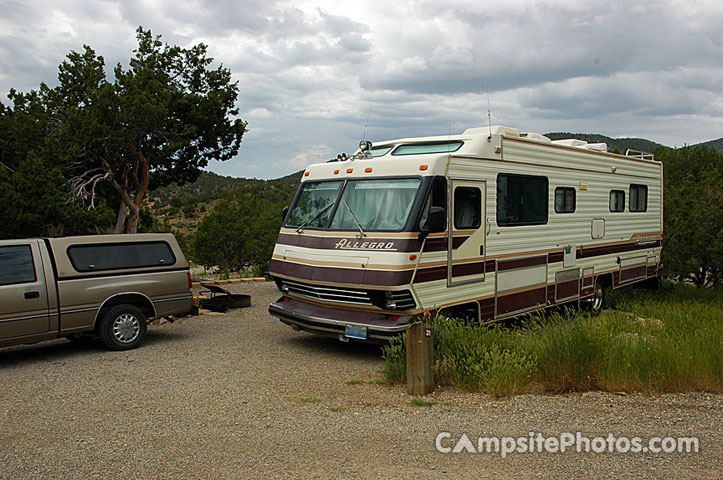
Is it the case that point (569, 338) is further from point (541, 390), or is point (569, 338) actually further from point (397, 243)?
point (397, 243)

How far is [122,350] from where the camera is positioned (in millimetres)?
8617

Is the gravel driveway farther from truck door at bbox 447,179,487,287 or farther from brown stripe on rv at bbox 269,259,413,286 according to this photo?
truck door at bbox 447,179,487,287

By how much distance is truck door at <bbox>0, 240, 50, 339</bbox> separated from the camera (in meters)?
7.56

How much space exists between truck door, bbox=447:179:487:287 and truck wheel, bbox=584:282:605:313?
3993mm

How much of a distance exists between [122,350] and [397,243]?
4.23 metres

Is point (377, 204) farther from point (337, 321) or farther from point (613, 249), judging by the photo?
point (613, 249)

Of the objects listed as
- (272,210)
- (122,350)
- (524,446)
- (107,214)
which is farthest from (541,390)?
(272,210)

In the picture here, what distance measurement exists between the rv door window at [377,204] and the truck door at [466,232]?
0.63 metres

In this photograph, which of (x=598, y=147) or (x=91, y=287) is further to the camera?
(x=598, y=147)

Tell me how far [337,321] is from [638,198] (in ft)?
26.5

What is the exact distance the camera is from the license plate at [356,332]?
7488 millimetres

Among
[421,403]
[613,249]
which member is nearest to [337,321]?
[421,403]

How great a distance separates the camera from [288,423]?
5.35 meters

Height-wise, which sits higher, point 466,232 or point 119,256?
point 466,232
